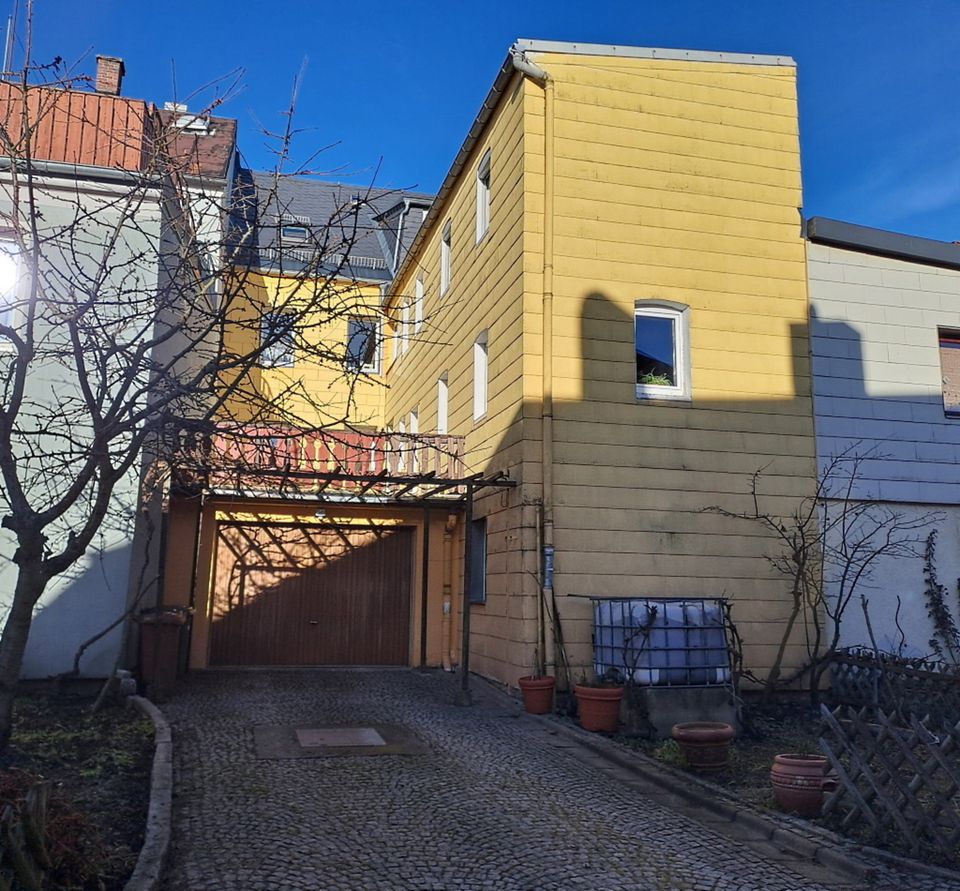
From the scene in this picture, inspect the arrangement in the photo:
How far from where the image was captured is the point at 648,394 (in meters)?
11.6

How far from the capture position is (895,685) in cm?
1001

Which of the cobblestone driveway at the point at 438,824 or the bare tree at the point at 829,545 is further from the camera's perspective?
the bare tree at the point at 829,545

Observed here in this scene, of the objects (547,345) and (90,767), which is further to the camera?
(547,345)

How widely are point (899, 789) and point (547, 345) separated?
666cm

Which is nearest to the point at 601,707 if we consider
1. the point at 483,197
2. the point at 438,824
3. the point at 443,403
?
the point at 438,824

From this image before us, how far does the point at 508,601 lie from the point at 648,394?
322cm

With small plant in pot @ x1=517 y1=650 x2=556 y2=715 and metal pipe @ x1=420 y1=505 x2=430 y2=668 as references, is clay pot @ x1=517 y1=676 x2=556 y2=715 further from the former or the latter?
metal pipe @ x1=420 y1=505 x2=430 y2=668

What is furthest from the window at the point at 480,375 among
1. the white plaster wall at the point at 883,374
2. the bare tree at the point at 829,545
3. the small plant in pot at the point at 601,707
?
the small plant in pot at the point at 601,707

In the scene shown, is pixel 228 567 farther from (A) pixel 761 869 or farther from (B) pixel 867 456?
(A) pixel 761 869

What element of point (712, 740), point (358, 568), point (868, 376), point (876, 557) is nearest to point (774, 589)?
point (876, 557)

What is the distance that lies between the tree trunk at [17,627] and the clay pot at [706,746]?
5.24 m

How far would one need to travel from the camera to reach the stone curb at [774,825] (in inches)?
209

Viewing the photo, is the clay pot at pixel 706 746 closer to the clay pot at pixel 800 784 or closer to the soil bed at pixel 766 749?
the soil bed at pixel 766 749

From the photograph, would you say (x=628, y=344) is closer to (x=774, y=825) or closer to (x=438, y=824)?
(x=774, y=825)
